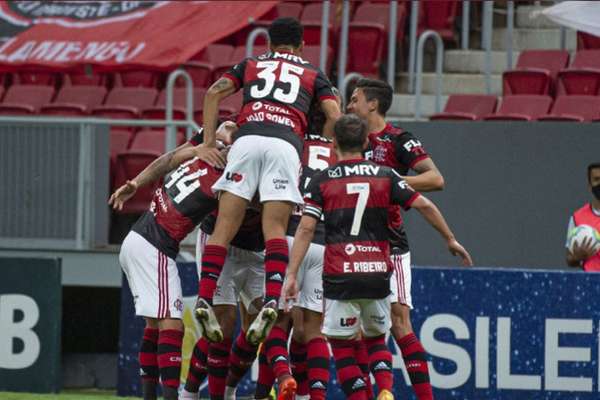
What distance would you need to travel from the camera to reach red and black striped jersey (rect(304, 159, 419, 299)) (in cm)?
971

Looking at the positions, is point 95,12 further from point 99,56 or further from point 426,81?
point 426,81

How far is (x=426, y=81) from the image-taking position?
1709 cm

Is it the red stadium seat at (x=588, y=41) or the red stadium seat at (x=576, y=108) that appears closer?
the red stadium seat at (x=576, y=108)

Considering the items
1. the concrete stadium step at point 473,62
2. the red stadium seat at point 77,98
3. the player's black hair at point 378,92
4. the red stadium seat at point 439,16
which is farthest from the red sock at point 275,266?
the red stadium seat at point 439,16

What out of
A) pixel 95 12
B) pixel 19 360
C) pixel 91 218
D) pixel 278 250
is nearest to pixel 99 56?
pixel 95 12

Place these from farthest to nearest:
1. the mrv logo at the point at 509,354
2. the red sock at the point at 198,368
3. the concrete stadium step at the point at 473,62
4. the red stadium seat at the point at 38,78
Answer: the red stadium seat at the point at 38,78 < the concrete stadium step at the point at 473,62 < the mrv logo at the point at 509,354 < the red sock at the point at 198,368

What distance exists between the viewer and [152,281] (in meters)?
10.2

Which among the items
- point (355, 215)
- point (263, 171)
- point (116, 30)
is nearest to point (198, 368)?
point (263, 171)

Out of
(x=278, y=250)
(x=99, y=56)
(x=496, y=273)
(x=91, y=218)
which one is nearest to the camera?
(x=278, y=250)

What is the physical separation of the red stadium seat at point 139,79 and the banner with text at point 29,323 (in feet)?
14.2

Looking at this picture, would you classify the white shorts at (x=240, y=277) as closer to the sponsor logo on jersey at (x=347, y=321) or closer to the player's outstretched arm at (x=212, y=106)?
the player's outstretched arm at (x=212, y=106)

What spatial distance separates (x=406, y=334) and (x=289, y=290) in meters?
1.33

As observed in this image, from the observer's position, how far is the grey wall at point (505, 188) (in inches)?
541

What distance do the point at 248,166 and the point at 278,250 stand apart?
0.56 meters
